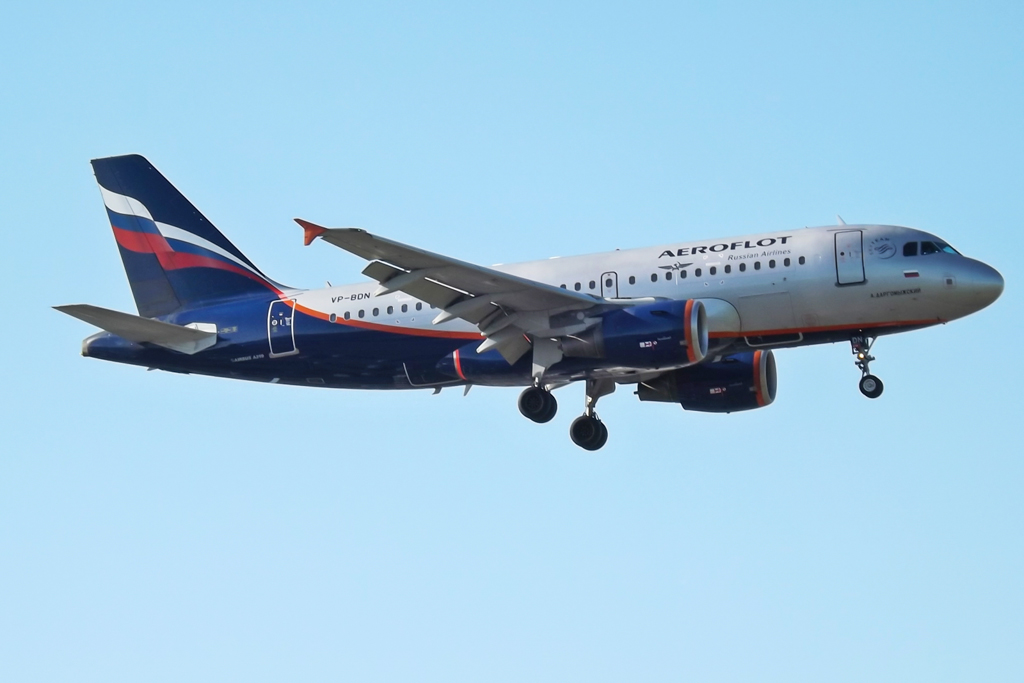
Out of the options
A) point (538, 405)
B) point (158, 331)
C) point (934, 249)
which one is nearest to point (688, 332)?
point (538, 405)

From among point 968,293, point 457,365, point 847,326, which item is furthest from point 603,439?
point 968,293

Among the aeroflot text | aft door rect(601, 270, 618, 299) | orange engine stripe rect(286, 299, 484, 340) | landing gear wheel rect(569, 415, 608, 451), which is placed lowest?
landing gear wheel rect(569, 415, 608, 451)

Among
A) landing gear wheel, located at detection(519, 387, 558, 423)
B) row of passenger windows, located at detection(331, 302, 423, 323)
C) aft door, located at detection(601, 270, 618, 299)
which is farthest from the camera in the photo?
row of passenger windows, located at detection(331, 302, 423, 323)

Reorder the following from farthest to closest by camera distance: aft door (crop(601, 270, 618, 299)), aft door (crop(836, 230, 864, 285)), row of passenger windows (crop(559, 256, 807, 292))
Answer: aft door (crop(601, 270, 618, 299))
row of passenger windows (crop(559, 256, 807, 292))
aft door (crop(836, 230, 864, 285))

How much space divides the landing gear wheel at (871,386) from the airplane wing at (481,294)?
6.50 metres

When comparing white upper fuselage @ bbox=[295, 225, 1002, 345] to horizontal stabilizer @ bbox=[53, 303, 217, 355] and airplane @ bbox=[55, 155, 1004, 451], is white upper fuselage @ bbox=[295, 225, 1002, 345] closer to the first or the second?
airplane @ bbox=[55, 155, 1004, 451]

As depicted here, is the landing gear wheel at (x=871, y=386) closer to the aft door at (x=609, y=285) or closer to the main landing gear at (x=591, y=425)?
the aft door at (x=609, y=285)

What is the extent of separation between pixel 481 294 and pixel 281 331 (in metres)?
6.67

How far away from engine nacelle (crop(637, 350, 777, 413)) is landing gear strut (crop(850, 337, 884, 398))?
4.10 meters

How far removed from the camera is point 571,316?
1368 inches

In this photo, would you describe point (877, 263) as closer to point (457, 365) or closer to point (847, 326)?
point (847, 326)

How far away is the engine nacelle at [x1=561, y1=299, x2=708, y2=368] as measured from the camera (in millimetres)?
33406

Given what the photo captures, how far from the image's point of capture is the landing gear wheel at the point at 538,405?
36.8m

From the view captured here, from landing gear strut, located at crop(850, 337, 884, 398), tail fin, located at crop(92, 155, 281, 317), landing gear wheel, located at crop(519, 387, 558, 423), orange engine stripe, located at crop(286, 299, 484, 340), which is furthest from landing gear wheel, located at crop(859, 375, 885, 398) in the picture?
tail fin, located at crop(92, 155, 281, 317)
